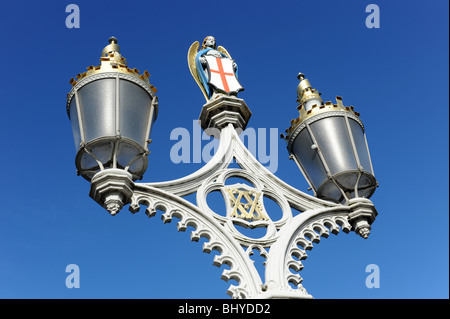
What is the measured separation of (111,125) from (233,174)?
72.7 inches

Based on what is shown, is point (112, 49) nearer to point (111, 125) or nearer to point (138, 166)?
point (111, 125)

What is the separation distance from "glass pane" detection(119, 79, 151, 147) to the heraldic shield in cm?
168

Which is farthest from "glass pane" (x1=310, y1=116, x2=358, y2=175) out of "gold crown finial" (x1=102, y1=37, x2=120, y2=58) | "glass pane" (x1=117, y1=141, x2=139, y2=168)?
"gold crown finial" (x1=102, y1=37, x2=120, y2=58)

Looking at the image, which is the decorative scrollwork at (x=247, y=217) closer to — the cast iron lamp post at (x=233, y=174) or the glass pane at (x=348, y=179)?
the cast iron lamp post at (x=233, y=174)

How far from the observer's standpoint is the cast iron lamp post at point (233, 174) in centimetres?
854

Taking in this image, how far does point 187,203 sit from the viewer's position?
8844 mm

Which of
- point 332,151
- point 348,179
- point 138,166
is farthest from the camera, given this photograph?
point 332,151

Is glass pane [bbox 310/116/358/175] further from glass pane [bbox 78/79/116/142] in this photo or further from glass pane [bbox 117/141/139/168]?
glass pane [bbox 78/79/116/142]

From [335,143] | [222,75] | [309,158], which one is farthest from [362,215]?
[222,75]

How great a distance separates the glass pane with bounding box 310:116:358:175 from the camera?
33.4ft

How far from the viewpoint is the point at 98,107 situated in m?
9.28

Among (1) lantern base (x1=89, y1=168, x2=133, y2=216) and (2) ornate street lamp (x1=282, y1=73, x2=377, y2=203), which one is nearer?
(1) lantern base (x1=89, y1=168, x2=133, y2=216)

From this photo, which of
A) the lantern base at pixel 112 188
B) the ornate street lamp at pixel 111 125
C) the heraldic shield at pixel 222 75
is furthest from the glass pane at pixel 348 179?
the lantern base at pixel 112 188
